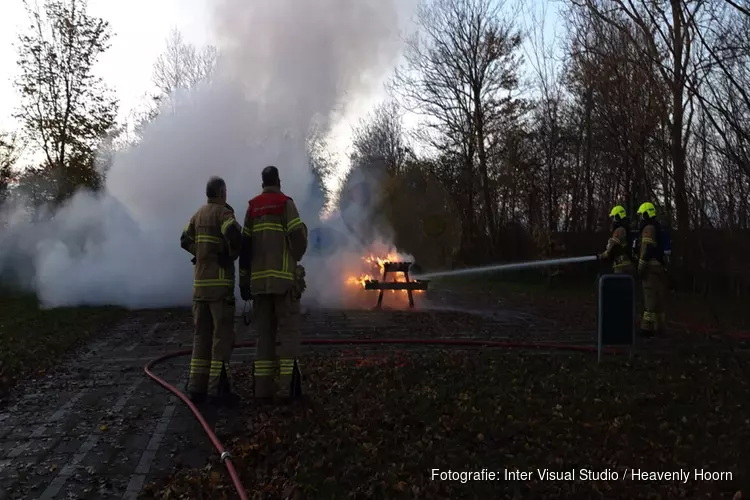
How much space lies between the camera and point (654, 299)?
1020cm

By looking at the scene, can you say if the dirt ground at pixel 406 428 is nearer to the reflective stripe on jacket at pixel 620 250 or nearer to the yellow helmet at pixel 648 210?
the reflective stripe on jacket at pixel 620 250

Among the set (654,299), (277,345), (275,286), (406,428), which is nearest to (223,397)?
(277,345)

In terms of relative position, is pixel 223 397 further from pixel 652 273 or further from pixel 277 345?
pixel 652 273

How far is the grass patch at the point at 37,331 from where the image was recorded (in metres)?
8.27

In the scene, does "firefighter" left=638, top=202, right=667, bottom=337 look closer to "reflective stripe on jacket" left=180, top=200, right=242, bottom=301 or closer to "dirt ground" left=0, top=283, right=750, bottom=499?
"dirt ground" left=0, top=283, right=750, bottom=499

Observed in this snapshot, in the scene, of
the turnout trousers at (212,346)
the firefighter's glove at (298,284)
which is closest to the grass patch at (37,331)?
the turnout trousers at (212,346)

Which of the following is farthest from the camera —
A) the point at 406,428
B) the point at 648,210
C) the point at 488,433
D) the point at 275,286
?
the point at 648,210

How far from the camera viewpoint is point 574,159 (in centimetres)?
2753

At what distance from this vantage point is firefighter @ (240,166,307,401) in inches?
239

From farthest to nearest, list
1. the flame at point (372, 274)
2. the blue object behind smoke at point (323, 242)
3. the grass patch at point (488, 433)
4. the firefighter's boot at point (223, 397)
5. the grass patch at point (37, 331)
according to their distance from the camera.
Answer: the blue object behind smoke at point (323, 242), the flame at point (372, 274), the grass patch at point (37, 331), the firefighter's boot at point (223, 397), the grass patch at point (488, 433)

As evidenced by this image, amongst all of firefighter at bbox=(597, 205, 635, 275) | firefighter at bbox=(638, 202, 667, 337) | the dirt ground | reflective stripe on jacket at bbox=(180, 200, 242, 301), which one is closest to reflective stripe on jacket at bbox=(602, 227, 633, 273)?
firefighter at bbox=(597, 205, 635, 275)

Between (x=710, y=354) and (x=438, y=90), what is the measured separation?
25.2 metres

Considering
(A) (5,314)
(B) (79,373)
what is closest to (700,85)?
(B) (79,373)

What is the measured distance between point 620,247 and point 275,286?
7184 mm
